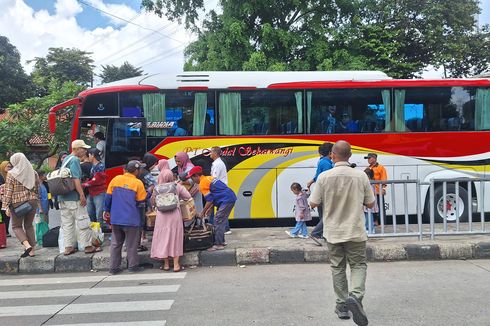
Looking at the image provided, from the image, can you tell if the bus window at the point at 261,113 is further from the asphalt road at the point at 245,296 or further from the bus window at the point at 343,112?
the asphalt road at the point at 245,296

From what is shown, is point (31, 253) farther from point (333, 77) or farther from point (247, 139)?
point (333, 77)

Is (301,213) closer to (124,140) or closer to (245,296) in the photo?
(245,296)

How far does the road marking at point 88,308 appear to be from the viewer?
4.96 metres

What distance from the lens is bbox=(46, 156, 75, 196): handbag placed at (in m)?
6.91

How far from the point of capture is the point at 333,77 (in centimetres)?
980

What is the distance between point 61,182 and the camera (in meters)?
6.91

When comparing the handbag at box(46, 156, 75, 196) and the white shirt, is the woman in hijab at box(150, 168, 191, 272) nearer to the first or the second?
the handbag at box(46, 156, 75, 196)

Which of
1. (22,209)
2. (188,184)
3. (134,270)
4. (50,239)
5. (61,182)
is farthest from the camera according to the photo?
(50,239)

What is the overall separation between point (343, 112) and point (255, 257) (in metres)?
4.22

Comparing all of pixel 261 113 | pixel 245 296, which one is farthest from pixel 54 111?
pixel 245 296

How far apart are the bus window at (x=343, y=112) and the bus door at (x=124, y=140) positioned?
371 centimetres

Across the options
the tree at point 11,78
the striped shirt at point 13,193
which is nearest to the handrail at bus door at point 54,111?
the striped shirt at point 13,193

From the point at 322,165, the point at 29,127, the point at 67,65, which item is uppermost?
the point at 67,65

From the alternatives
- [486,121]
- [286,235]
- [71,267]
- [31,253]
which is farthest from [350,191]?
[486,121]
